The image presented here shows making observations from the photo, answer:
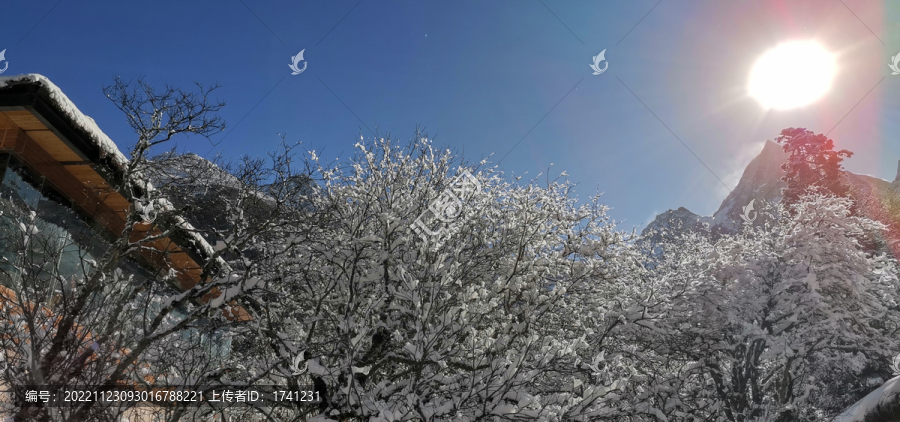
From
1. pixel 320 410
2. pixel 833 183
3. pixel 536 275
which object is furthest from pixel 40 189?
pixel 833 183

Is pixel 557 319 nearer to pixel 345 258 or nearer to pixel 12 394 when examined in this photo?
pixel 345 258

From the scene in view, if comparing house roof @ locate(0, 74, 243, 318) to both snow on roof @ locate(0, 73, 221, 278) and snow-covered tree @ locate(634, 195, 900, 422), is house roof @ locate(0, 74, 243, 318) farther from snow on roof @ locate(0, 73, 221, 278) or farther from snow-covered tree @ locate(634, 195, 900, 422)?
snow-covered tree @ locate(634, 195, 900, 422)

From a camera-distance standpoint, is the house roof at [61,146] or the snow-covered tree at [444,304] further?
the house roof at [61,146]

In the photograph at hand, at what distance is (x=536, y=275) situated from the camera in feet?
20.4

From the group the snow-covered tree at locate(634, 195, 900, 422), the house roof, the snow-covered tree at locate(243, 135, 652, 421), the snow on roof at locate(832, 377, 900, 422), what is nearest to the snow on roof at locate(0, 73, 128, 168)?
the house roof

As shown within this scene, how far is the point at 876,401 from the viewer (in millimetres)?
9516

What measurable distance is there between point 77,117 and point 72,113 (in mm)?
133

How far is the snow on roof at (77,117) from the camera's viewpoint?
272 inches

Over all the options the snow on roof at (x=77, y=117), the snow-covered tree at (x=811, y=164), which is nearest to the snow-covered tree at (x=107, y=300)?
the snow on roof at (x=77, y=117)

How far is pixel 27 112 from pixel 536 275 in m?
8.44

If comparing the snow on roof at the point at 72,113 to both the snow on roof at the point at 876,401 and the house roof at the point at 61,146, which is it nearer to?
the house roof at the point at 61,146

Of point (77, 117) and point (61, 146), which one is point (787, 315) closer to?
point (77, 117)

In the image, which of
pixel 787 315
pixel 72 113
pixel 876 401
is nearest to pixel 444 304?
pixel 72 113

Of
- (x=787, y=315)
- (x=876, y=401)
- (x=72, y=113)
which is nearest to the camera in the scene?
(x=72, y=113)
